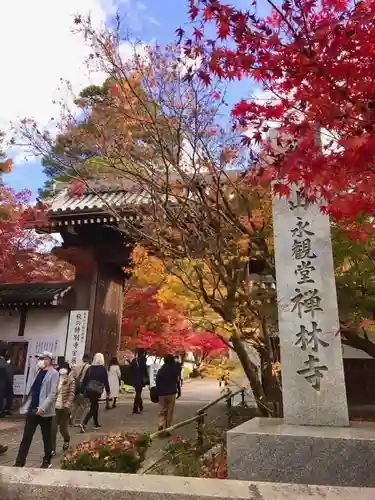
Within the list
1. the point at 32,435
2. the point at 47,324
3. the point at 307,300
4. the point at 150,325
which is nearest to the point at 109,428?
the point at 32,435

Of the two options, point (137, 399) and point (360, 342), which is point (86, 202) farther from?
point (360, 342)

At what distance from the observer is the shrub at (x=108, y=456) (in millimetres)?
4410

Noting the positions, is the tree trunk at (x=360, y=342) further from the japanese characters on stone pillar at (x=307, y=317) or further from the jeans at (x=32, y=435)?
the jeans at (x=32, y=435)

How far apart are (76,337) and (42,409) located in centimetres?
647

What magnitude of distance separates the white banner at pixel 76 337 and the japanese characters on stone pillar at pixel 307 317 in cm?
842

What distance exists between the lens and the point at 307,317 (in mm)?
5055

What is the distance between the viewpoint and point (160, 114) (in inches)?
266

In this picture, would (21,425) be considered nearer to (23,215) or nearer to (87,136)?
(23,215)

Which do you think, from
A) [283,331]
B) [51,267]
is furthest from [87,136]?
[51,267]

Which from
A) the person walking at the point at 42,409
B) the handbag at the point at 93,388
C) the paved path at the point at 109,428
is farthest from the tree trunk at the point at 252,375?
the handbag at the point at 93,388

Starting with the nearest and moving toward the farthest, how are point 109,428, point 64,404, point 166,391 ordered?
point 64,404, point 166,391, point 109,428

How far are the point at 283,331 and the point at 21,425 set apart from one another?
8.31 meters

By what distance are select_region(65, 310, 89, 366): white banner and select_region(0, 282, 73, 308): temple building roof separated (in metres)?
0.67

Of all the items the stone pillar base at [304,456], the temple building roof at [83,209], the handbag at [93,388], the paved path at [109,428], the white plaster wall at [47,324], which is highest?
the temple building roof at [83,209]
